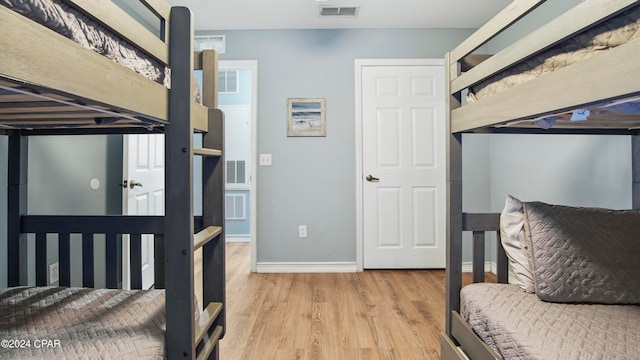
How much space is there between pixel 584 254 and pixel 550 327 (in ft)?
1.35

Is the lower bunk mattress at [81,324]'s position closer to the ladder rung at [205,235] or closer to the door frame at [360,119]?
the ladder rung at [205,235]

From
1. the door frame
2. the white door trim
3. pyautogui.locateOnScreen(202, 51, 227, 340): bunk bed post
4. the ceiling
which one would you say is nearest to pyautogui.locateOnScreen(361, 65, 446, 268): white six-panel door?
the door frame

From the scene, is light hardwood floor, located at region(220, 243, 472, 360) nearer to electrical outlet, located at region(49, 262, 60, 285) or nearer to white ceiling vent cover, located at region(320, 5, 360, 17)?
electrical outlet, located at region(49, 262, 60, 285)

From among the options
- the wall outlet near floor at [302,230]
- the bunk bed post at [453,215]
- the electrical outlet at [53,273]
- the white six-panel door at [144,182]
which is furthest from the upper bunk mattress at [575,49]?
the electrical outlet at [53,273]

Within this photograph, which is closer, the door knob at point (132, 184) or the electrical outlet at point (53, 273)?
the electrical outlet at point (53, 273)

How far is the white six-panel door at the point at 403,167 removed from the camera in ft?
10.1

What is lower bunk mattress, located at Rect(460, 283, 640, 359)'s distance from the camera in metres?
0.85

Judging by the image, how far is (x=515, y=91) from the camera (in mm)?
1016

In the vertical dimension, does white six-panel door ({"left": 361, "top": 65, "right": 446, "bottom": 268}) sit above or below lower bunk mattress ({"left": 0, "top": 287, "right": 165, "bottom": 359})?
above

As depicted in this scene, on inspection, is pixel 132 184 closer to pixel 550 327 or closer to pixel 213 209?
pixel 213 209

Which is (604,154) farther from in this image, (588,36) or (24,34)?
(24,34)

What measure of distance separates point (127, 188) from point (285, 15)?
6.24 feet

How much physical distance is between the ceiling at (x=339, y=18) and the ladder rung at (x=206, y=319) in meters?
2.32

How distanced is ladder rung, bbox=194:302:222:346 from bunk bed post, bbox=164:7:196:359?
10 centimetres
